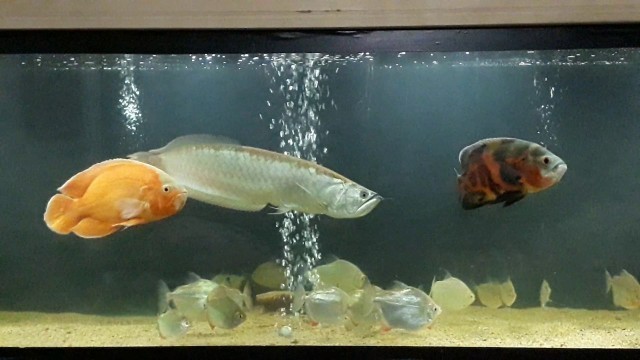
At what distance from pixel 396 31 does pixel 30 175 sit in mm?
922

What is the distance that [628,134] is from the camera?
1312 millimetres

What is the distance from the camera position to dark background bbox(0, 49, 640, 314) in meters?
1.32

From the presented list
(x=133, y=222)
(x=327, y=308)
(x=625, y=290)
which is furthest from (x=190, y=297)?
(x=625, y=290)

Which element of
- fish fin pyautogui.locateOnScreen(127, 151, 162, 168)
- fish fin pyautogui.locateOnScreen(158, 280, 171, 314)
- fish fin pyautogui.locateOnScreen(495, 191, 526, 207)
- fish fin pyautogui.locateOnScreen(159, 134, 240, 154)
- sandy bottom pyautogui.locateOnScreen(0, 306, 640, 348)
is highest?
fish fin pyautogui.locateOnScreen(159, 134, 240, 154)

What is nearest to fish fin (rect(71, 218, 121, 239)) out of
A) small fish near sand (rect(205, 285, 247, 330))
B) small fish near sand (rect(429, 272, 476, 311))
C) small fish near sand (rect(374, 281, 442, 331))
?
small fish near sand (rect(205, 285, 247, 330))

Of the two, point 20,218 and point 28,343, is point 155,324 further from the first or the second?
point 20,218

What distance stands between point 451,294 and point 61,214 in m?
0.93

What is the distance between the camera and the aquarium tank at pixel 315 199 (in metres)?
1.29

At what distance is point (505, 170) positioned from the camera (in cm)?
125

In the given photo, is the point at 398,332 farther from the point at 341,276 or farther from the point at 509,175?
the point at 509,175

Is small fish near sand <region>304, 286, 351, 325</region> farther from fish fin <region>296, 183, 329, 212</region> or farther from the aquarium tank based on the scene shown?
fish fin <region>296, 183, 329, 212</region>

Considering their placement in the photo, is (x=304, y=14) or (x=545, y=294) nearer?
(x=304, y=14)

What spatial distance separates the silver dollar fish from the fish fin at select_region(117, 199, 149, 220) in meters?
0.10

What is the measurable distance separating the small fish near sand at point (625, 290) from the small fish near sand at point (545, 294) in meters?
0.15
